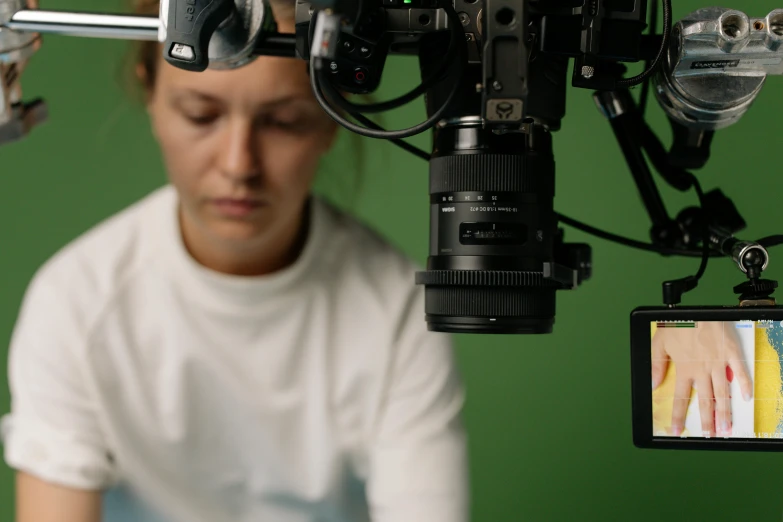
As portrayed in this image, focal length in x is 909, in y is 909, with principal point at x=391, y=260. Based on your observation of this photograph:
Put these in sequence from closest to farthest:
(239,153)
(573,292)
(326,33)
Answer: (326,33), (239,153), (573,292)

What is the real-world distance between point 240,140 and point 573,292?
68 centimetres

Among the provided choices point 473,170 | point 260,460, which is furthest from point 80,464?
point 473,170

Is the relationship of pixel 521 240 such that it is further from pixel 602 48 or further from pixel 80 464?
pixel 80 464

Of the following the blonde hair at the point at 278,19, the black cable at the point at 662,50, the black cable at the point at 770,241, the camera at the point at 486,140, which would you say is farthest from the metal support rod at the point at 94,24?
the black cable at the point at 770,241

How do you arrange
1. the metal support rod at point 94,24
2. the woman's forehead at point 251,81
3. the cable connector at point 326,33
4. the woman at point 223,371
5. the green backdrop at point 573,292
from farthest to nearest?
the green backdrop at point 573,292 < the woman at point 223,371 < the woman's forehead at point 251,81 < the metal support rod at point 94,24 < the cable connector at point 326,33

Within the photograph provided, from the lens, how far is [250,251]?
1073 millimetres

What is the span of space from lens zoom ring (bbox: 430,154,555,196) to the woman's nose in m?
0.34

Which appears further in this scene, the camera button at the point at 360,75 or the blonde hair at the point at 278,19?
the blonde hair at the point at 278,19

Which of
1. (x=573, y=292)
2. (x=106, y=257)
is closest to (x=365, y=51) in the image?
(x=106, y=257)

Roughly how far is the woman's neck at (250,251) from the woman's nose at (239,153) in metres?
0.14

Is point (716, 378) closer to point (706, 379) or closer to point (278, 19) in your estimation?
point (706, 379)

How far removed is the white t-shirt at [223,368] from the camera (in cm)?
107

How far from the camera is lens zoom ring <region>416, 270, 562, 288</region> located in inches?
24.2

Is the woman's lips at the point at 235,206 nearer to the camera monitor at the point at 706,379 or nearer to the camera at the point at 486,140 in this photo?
the camera at the point at 486,140
